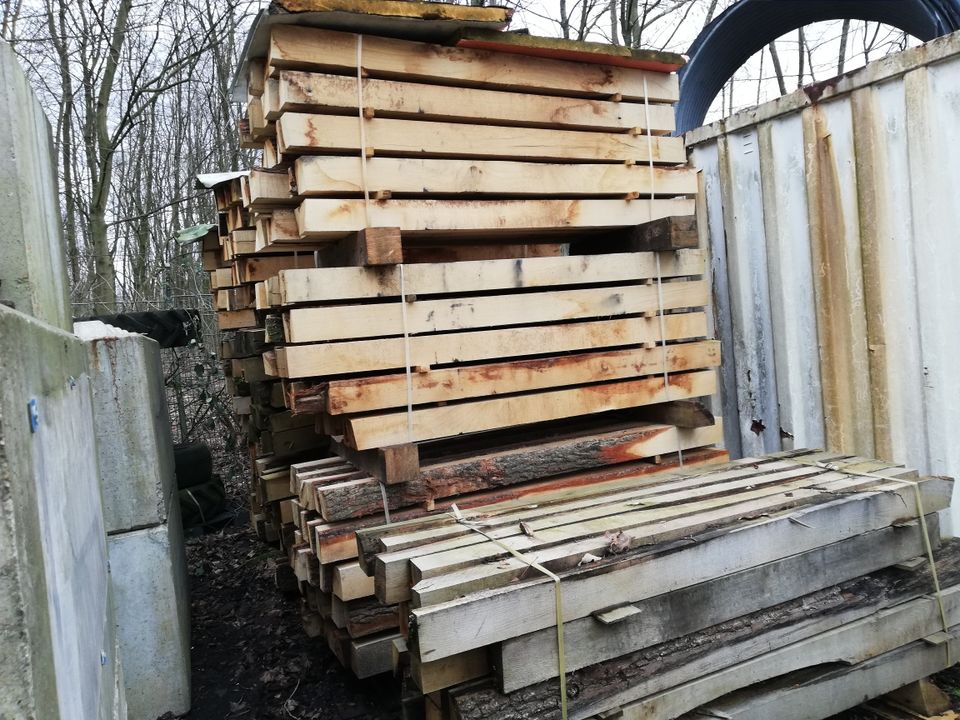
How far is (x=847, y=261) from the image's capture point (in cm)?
411

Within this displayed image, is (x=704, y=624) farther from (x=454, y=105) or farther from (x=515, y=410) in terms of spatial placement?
(x=454, y=105)

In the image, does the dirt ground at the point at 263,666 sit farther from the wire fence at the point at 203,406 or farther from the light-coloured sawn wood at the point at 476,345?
the wire fence at the point at 203,406

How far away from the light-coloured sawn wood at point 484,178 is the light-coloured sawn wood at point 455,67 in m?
0.40

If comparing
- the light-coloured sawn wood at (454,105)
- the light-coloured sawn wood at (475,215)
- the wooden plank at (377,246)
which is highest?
the light-coloured sawn wood at (454,105)

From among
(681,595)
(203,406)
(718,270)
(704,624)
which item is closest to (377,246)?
(681,595)

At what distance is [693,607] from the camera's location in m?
2.73

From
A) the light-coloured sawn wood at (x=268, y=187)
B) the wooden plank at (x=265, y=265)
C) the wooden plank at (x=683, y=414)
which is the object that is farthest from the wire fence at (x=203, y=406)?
the wooden plank at (x=683, y=414)

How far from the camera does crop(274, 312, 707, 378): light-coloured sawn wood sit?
10.5 ft

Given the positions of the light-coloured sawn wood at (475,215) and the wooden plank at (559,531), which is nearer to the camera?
the wooden plank at (559,531)

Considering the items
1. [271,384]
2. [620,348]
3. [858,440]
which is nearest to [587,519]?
[620,348]

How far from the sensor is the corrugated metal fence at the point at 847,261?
3.72 metres

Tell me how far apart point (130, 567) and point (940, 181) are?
476 centimetres

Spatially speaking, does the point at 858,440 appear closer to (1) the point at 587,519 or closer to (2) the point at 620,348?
(2) the point at 620,348

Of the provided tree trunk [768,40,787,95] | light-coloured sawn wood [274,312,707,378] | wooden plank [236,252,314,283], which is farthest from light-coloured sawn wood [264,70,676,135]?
tree trunk [768,40,787,95]
